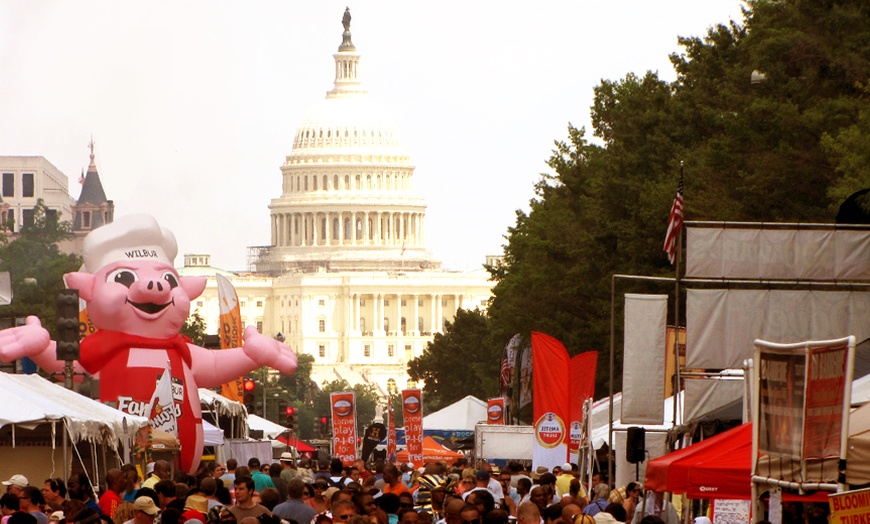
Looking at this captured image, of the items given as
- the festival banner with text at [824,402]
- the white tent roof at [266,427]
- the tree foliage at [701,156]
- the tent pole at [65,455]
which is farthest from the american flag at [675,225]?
the white tent roof at [266,427]

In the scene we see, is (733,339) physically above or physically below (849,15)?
below

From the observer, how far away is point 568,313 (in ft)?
198

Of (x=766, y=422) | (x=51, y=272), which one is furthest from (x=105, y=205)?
(x=766, y=422)

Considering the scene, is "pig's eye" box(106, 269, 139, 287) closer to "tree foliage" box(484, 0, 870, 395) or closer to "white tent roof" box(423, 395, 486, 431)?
"tree foliage" box(484, 0, 870, 395)

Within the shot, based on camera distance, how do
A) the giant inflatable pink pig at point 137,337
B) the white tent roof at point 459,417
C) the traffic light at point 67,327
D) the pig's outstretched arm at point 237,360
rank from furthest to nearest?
the white tent roof at point 459,417 < the pig's outstretched arm at point 237,360 < the giant inflatable pink pig at point 137,337 < the traffic light at point 67,327

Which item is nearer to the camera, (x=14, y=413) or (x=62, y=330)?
(x=14, y=413)

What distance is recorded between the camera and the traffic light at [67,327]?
29.3 metres

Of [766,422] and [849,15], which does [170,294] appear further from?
[766,422]

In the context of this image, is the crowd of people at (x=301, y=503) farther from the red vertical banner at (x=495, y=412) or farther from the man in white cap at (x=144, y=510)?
the red vertical banner at (x=495, y=412)

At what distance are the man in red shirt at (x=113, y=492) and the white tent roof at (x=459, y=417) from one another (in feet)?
121

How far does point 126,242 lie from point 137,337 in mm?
2318

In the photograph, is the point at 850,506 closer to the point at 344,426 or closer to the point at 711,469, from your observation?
the point at 711,469

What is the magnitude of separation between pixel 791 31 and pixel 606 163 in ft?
56.4

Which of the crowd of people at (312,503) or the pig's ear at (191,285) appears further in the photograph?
the pig's ear at (191,285)
